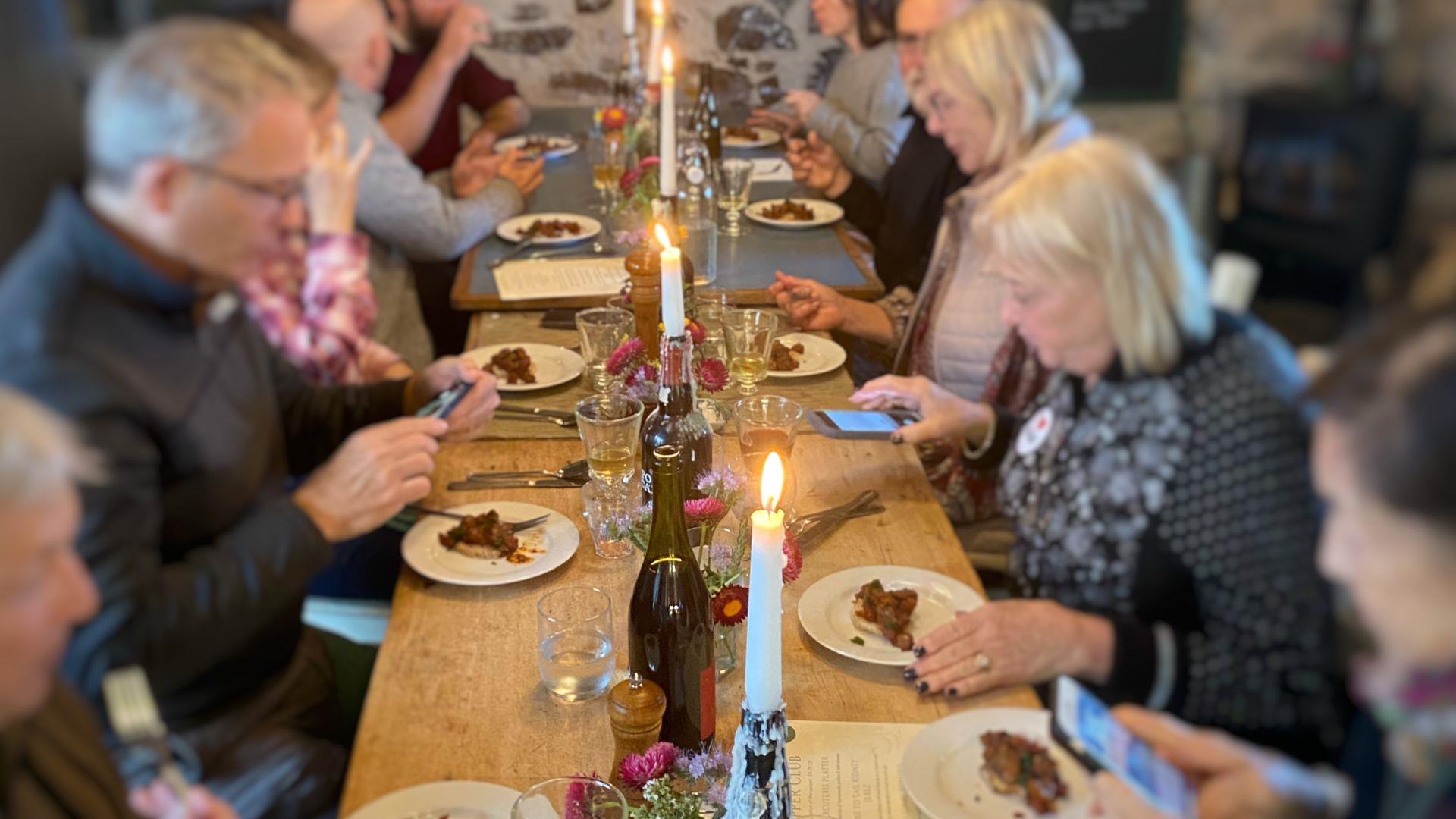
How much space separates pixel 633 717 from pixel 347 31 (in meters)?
0.62

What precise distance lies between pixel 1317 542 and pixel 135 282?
0.62 m

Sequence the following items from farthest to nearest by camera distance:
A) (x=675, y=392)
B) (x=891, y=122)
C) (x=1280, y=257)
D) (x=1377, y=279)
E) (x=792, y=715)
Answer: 1. (x=891, y=122)
2. (x=675, y=392)
3. (x=792, y=715)
4. (x=1280, y=257)
5. (x=1377, y=279)

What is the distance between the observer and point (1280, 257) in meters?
0.70

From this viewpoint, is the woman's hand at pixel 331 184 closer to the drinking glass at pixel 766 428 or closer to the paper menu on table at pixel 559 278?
the drinking glass at pixel 766 428

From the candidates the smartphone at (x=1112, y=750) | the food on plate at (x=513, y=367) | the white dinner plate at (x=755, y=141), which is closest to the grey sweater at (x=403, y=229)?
the food on plate at (x=513, y=367)

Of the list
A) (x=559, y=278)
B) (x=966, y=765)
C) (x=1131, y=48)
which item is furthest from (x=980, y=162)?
(x=559, y=278)

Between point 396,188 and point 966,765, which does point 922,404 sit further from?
point 396,188

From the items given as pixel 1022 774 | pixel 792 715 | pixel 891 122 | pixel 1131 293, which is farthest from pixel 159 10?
pixel 891 122

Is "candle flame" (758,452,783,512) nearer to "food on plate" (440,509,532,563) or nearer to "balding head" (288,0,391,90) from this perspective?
"balding head" (288,0,391,90)

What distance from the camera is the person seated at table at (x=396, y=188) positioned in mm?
783

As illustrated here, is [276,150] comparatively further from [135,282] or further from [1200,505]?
[1200,505]

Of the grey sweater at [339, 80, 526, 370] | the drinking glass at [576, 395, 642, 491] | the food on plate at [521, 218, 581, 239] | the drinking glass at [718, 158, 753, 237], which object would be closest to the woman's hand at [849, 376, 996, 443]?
the drinking glass at [576, 395, 642, 491]

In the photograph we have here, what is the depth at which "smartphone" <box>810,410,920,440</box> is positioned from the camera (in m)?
1.69

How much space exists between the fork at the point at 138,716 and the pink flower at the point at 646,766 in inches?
17.5
